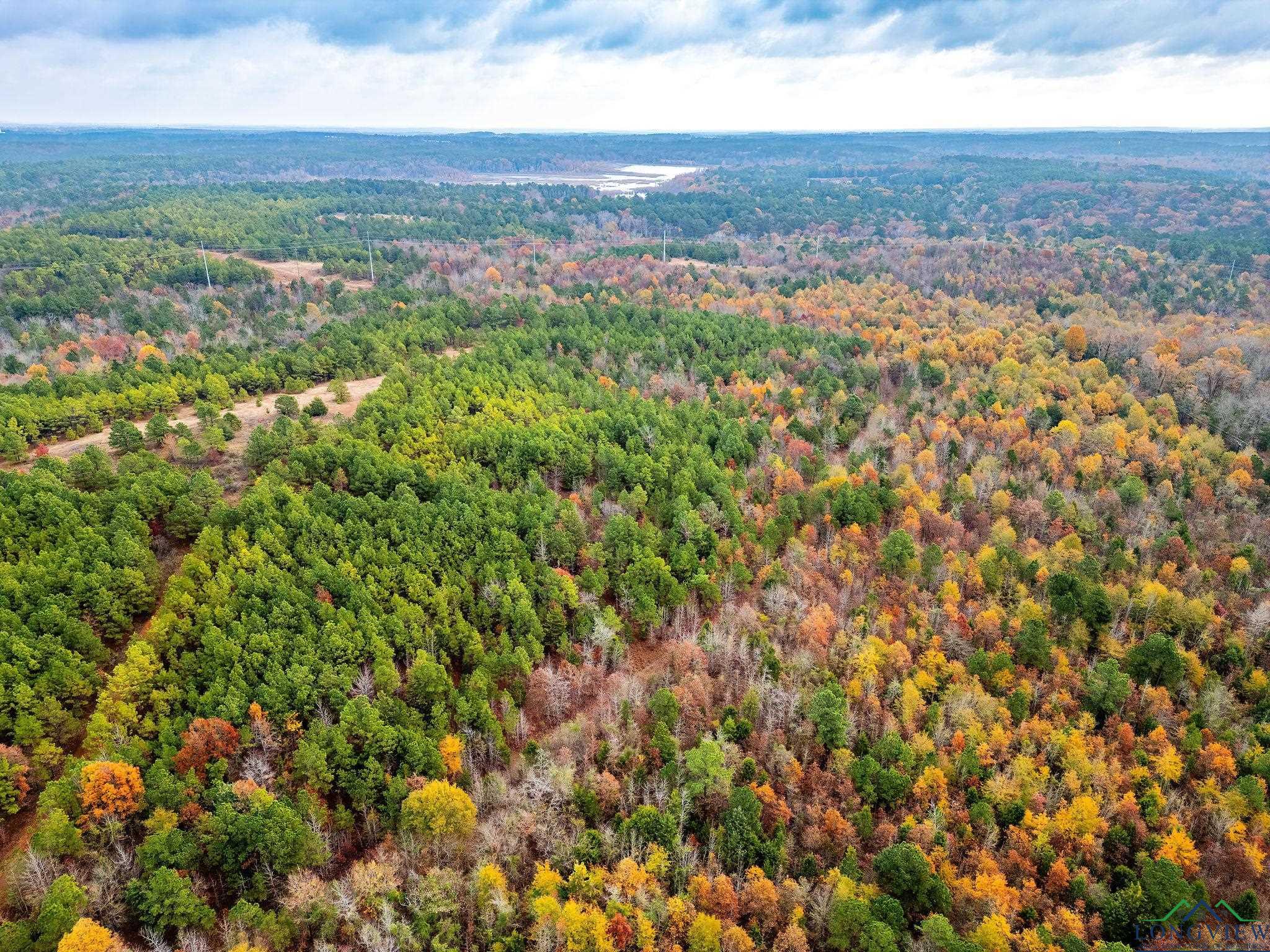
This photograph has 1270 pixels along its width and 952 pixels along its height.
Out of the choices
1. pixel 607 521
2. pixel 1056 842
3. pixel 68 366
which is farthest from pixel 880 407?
pixel 68 366

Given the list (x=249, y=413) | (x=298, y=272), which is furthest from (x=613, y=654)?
(x=298, y=272)

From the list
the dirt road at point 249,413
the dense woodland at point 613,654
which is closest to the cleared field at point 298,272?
the dense woodland at point 613,654

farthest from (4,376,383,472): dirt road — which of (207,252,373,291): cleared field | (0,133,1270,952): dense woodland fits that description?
(207,252,373,291): cleared field

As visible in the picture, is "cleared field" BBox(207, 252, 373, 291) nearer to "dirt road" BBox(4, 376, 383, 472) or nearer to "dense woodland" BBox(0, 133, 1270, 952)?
"dense woodland" BBox(0, 133, 1270, 952)

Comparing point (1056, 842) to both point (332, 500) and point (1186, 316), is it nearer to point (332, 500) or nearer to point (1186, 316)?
point (332, 500)

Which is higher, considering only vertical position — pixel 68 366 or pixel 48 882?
pixel 68 366

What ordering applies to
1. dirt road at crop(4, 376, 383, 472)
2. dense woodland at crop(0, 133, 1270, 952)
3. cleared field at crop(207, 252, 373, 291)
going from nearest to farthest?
dense woodland at crop(0, 133, 1270, 952) < dirt road at crop(4, 376, 383, 472) < cleared field at crop(207, 252, 373, 291)

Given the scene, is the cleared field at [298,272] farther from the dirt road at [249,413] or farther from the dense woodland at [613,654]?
the dirt road at [249,413]
